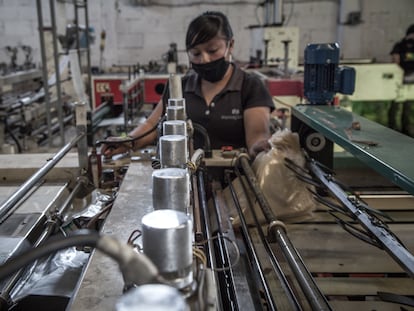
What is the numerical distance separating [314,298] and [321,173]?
2.56 feet

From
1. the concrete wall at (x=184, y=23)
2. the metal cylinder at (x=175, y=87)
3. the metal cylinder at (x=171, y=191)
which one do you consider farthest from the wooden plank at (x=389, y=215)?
the concrete wall at (x=184, y=23)

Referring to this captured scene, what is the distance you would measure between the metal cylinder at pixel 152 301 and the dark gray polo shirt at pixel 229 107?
167 centimetres

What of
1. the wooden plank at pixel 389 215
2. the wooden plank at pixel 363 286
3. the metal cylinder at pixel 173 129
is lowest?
the wooden plank at pixel 363 286

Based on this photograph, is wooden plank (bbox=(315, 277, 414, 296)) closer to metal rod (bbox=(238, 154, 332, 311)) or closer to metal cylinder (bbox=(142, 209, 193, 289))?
metal rod (bbox=(238, 154, 332, 311))

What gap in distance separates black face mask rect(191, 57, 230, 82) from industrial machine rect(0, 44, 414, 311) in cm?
40

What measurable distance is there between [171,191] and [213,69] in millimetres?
1414

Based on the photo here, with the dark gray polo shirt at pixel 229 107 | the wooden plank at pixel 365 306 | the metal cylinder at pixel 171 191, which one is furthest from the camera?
the dark gray polo shirt at pixel 229 107

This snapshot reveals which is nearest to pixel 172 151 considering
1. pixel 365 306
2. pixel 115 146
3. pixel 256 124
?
pixel 365 306

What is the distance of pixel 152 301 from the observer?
373mm

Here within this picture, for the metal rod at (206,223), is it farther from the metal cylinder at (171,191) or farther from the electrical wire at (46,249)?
the electrical wire at (46,249)

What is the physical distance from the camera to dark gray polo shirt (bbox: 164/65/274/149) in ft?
6.81

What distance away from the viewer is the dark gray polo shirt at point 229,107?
2.08 m

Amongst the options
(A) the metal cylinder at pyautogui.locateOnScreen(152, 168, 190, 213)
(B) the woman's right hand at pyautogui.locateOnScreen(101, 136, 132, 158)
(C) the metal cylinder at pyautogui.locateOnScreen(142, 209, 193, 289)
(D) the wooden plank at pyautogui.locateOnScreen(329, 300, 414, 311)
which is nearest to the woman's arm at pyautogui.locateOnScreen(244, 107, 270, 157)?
(B) the woman's right hand at pyautogui.locateOnScreen(101, 136, 132, 158)

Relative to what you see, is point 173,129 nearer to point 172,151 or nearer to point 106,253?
point 172,151
